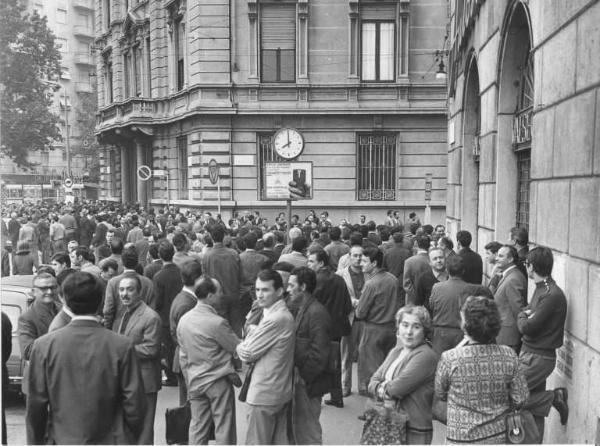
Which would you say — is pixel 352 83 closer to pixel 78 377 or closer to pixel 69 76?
pixel 78 377

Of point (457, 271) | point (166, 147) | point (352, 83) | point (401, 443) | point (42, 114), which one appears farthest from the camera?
point (42, 114)

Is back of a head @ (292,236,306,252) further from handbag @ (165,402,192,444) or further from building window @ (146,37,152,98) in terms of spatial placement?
building window @ (146,37,152,98)

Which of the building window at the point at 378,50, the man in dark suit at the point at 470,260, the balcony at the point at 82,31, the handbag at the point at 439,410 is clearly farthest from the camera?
the balcony at the point at 82,31

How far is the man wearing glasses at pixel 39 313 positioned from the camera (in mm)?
5746

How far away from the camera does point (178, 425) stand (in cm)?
554

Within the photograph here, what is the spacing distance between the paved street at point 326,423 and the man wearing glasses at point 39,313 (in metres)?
1.24

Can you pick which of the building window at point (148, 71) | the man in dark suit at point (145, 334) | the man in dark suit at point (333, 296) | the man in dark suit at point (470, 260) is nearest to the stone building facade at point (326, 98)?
the building window at point (148, 71)

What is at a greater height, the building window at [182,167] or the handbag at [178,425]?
the building window at [182,167]

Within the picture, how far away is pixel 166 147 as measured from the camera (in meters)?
27.8

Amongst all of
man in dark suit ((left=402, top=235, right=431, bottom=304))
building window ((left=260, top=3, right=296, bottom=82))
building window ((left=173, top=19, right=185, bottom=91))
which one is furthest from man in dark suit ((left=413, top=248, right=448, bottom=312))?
building window ((left=173, top=19, right=185, bottom=91))

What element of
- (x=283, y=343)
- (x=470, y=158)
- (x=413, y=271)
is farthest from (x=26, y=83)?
(x=283, y=343)

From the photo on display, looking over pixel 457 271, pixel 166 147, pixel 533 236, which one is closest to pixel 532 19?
pixel 533 236

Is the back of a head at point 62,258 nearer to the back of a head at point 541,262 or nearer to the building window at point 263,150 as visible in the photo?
the back of a head at point 541,262

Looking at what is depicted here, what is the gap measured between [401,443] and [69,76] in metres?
59.9
